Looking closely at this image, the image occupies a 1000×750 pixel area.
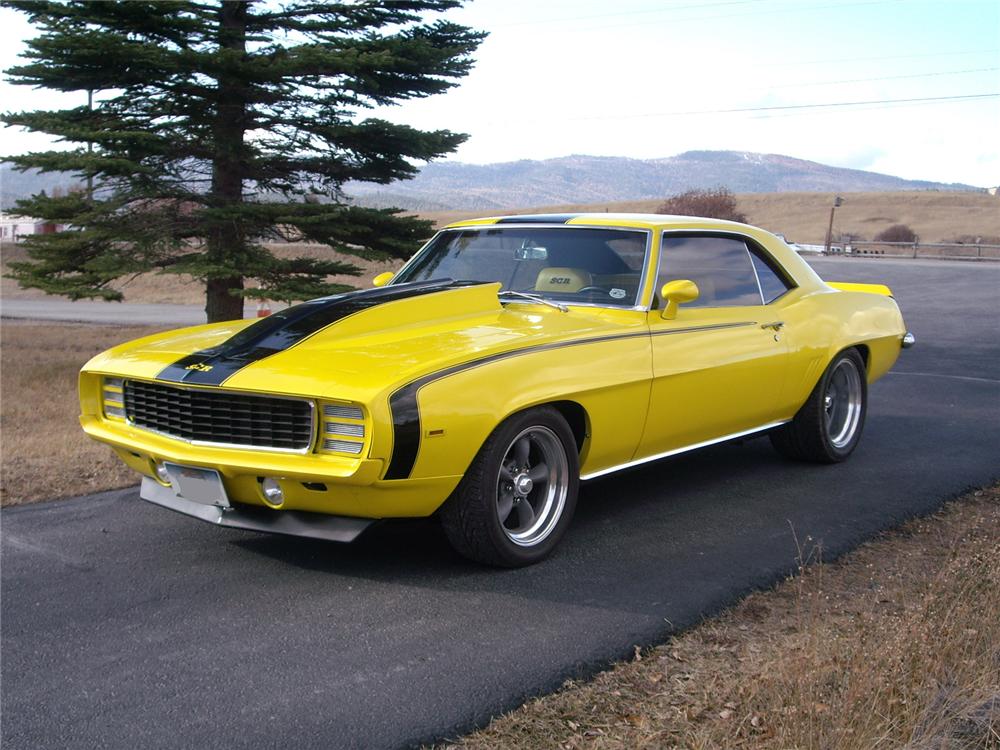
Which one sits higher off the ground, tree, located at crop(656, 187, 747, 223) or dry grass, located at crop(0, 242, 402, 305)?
tree, located at crop(656, 187, 747, 223)

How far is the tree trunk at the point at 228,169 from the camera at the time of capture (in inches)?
455

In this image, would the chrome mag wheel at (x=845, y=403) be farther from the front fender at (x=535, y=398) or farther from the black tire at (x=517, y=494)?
the black tire at (x=517, y=494)

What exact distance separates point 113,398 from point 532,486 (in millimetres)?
1950

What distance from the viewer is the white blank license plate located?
160 inches

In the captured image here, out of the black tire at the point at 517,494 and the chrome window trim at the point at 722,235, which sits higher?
the chrome window trim at the point at 722,235

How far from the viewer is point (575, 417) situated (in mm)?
4602

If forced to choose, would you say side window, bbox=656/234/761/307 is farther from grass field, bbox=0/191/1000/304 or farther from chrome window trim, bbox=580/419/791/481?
grass field, bbox=0/191/1000/304

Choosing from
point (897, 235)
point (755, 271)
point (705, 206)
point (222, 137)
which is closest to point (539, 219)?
point (755, 271)

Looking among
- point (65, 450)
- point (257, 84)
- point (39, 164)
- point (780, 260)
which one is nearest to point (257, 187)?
point (257, 84)

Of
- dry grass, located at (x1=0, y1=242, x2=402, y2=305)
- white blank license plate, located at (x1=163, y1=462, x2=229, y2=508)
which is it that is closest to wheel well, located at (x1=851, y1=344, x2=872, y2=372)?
white blank license plate, located at (x1=163, y1=462, x2=229, y2=508)

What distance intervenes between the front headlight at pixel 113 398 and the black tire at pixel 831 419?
3704 millimetres

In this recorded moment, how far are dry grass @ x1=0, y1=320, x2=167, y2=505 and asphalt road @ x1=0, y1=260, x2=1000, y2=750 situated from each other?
46 cm

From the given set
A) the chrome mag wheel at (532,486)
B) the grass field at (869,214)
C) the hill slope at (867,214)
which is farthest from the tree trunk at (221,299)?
the hill slope at (867,214)

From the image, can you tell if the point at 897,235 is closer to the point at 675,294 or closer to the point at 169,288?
the point at 169,288
